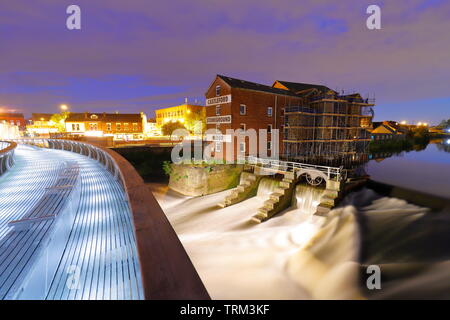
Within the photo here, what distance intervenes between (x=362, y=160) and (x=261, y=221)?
3405 cm

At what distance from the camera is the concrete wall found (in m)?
22.3

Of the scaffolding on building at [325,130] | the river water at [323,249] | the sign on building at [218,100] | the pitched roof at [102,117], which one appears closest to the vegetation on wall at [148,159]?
the sign on building at [218,100]

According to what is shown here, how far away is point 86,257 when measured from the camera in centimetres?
403

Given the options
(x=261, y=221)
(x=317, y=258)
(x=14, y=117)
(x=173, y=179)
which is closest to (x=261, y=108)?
(x=173, y=179)

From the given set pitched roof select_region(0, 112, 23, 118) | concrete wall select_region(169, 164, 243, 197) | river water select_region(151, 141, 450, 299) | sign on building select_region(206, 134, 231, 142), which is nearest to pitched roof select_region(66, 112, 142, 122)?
pitched roof select_region(0, 112, 23, 118)

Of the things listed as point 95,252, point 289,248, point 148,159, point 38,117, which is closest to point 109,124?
point 148,159

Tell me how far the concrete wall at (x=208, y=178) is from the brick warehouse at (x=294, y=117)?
4.72 metres

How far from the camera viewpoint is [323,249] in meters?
10.8

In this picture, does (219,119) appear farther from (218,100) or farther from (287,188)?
(287,188)

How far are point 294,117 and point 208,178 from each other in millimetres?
16773

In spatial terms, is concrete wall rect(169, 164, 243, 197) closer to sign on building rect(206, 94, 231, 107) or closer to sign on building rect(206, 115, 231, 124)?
sign on building rect(206, 115, 231, 124)

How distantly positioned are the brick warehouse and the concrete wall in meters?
Answer: 4.72

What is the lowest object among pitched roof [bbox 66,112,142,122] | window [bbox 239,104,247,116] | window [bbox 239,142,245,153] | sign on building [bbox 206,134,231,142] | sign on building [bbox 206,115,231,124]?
window [bbox 239,142,245,153]

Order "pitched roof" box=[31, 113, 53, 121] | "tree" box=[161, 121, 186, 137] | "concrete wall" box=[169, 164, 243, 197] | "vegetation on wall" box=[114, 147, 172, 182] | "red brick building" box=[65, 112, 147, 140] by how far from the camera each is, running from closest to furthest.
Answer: "concrete wall" box=[169, 164, 243, 197] → "vegetation on wall" box=[114, 147, 172, 182] → "tree" box=[161, 121, 186, 137] → "red brick building" box=[65, 112, 147, 140] → "pitched roof" box=[31, 113, 53, 121]
